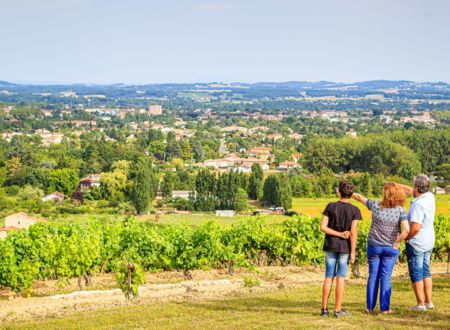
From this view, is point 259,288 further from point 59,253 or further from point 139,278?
point 59,253

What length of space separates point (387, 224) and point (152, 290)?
4.82 metres

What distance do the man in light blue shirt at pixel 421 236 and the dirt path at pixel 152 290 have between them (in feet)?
10.1

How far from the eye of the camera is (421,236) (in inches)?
311

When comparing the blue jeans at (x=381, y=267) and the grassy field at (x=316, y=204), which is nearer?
the blue jeans at (x=381, y=267)

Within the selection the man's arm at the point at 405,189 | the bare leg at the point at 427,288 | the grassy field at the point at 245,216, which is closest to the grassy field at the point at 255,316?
the bare leg at the point at 427,288

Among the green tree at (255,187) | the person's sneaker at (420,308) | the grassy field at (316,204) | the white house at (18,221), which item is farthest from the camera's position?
the green tree at (255,187)

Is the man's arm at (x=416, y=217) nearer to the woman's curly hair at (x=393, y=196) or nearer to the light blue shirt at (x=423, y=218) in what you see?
the light blue shirt at (x=423, y=218)

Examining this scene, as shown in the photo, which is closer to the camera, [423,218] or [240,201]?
[423,218]

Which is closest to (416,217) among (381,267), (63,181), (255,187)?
(381,267)

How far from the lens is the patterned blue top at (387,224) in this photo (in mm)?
7719

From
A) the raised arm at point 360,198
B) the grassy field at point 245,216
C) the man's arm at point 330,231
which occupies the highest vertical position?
the raised arm at point 360,198

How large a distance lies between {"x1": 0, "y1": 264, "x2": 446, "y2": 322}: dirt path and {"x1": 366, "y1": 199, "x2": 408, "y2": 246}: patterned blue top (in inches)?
120

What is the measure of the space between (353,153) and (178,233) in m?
62.8

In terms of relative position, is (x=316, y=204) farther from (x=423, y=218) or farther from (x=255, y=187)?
(x=423, y=218)
